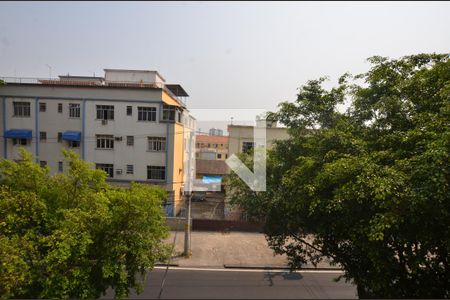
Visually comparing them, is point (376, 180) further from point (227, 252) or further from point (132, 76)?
point (132, 76)

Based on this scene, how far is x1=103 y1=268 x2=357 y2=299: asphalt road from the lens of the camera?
29.1 feet

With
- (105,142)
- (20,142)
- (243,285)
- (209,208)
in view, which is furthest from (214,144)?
(243,285)

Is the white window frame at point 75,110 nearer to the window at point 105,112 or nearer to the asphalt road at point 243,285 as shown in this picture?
the window at point 105,112

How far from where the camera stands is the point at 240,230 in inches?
631

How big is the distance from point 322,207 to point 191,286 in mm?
5909

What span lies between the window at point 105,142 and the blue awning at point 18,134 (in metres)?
3.62

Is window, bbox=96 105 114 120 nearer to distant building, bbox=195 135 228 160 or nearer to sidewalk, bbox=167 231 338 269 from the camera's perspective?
sidewalk, bbox=167 231 338 269

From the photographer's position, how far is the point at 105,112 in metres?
17.0

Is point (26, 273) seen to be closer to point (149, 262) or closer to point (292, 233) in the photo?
point (149, 262)

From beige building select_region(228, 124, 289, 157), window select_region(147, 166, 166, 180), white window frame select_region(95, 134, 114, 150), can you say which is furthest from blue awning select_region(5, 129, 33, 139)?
beige building select_region(228, 124, 289, 157)

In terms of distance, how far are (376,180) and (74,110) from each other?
16.6m

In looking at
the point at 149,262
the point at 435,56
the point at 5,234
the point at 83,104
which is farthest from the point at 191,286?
the point at 83,104

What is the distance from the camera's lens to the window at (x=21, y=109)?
56.4 ft

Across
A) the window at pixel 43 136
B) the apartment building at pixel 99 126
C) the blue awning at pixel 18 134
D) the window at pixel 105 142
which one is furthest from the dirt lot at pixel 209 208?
the blue awning at pixel 18 134
